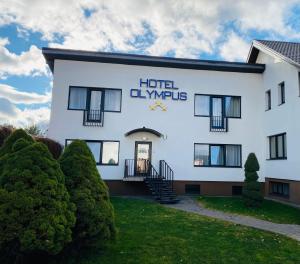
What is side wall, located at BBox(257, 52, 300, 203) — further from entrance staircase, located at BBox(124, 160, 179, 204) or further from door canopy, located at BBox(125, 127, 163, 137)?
door canopy, located at BBox(125, 127, 163, 137)

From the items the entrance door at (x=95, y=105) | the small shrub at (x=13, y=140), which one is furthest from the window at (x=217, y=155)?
the small shrub at (x=13, y=140)

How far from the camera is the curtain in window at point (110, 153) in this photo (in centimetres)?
1562

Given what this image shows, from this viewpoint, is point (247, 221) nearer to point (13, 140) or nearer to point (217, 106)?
point (13, 140)

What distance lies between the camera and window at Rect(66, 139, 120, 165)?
1559 centimetres

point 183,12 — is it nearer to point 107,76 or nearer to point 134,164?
point 107,76

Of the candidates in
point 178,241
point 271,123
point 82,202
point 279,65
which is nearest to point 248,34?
point 279,65

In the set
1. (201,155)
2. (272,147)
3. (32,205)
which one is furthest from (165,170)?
(32,205)

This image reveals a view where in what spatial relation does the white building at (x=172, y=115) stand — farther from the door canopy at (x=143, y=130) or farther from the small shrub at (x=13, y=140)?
the small shrub at (x=13, y=140)

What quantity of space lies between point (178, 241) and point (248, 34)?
14614mm

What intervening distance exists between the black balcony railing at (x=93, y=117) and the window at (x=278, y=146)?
32.1 feet

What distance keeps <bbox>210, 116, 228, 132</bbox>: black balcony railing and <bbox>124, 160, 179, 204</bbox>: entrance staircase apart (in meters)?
3.63

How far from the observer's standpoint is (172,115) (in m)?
16.2

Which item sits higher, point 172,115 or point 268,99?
point 268,99

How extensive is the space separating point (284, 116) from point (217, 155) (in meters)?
4.29
